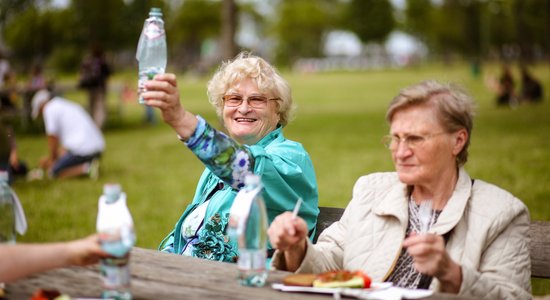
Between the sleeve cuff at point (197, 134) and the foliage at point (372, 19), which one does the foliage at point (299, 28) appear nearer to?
the foliage at point (372, 19)

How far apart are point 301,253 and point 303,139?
14139mm

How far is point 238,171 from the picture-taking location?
3371mm

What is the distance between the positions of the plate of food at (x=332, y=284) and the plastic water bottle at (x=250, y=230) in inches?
3.4

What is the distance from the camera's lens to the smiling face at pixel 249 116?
411 centimetres

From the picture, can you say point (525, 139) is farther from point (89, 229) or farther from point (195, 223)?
point (195, 223)

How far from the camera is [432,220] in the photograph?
3.14 meters

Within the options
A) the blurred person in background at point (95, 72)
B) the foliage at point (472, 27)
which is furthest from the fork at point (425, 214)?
the foliage at point (472, 27)

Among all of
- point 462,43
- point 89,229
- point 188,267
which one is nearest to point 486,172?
point 89,229

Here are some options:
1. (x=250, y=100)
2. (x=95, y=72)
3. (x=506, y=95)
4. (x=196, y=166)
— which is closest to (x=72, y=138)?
(x=196, y=166)

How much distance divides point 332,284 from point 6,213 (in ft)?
4.04

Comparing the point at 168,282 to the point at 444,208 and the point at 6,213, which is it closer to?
the point at 6,213

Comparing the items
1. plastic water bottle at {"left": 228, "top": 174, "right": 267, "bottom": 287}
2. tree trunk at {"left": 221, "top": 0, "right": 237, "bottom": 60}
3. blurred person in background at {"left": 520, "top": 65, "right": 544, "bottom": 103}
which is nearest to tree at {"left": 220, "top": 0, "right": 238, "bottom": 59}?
tree trunk at {"left": 221, "top": 0, "right": 237, "bottom": 60}

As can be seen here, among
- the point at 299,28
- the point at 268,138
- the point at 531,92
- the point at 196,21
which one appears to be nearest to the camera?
the point at 268,138

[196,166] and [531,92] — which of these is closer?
[196,166]
